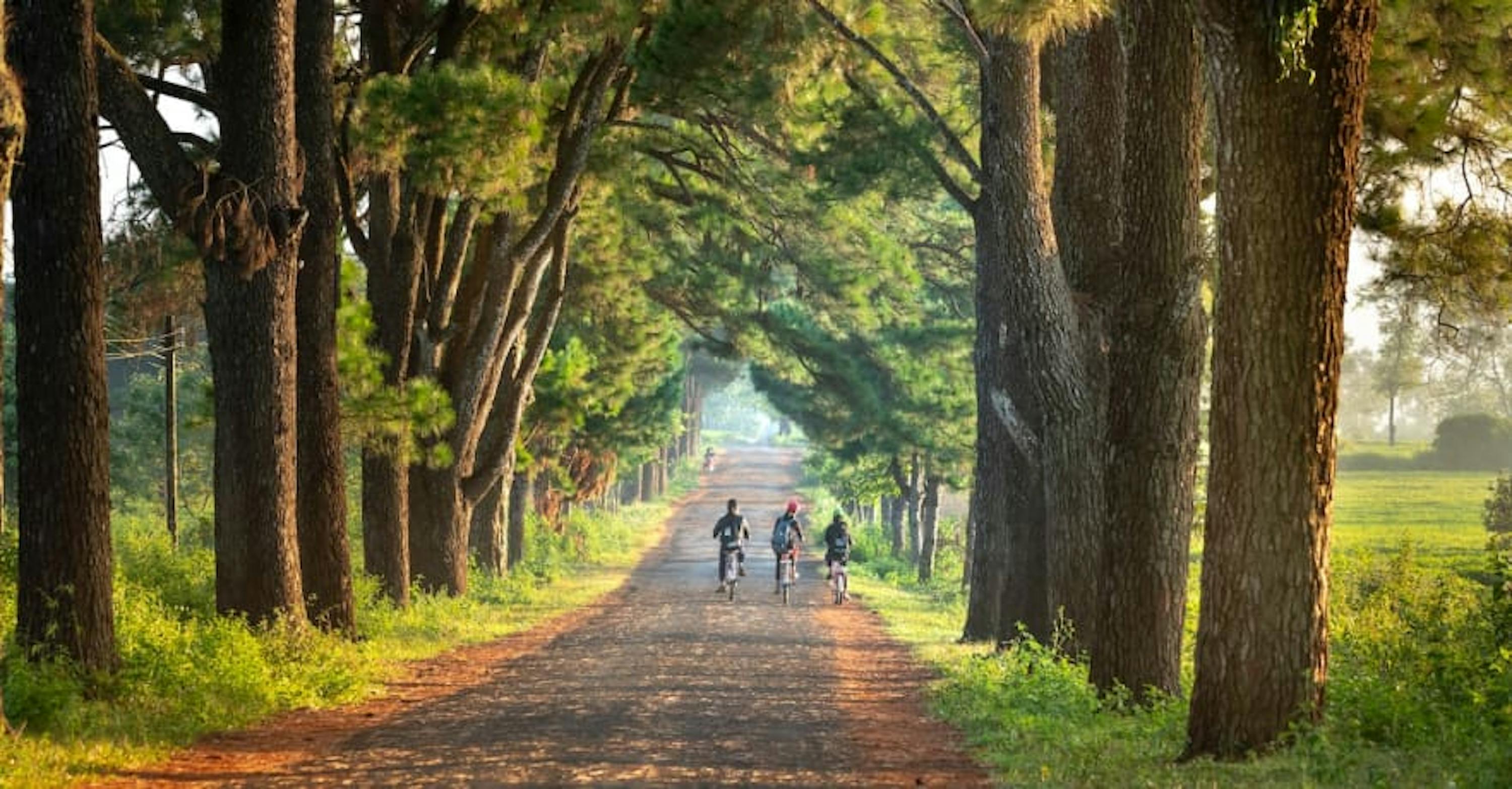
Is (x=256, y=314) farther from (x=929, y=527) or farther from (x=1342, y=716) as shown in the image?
(x=929, y=527)

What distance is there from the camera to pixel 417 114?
59.1ft

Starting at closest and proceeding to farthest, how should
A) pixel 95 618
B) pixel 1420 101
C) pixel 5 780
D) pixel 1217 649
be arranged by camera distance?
1. pixel 5 780
2. pixel 1217 649
3. pixel 95 618
4. pixel 1420 101

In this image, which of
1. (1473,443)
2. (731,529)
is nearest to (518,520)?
(731,529)

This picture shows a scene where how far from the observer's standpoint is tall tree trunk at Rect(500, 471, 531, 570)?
40.7 meters

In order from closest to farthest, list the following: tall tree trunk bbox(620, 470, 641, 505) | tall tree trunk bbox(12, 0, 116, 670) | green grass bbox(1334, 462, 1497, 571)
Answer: tall tree trunk bbox(12, 0, 116, 670) < green grass bbox(1334, 462, 1497, 571) < tall tree trunk bbox(620, 470, 641, 505)

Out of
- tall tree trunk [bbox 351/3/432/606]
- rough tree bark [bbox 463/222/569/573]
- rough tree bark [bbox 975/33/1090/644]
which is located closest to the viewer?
rough tree bark [bbox 975/33/1090/644]

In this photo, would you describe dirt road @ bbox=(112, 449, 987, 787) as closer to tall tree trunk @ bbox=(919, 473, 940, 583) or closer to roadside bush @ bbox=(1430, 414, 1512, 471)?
tall tree trunk @ bbox=(919, 473, 940, 583)

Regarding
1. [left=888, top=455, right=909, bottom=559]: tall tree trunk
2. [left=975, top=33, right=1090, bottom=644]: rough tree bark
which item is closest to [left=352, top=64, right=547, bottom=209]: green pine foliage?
[left=975, top=33, right=1090, bottom=644]: rough tree bark

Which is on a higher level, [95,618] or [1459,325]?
[1459,325]

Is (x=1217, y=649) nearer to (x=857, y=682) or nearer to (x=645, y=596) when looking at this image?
(x=857, y=682)

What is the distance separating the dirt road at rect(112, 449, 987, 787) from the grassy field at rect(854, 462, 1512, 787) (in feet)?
1.88

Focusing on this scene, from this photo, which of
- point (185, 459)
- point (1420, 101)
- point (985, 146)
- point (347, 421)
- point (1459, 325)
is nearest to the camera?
point (1420, 101)

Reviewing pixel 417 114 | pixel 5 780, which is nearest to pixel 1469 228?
pixel 417 114

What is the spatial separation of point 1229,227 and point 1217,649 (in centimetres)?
247
